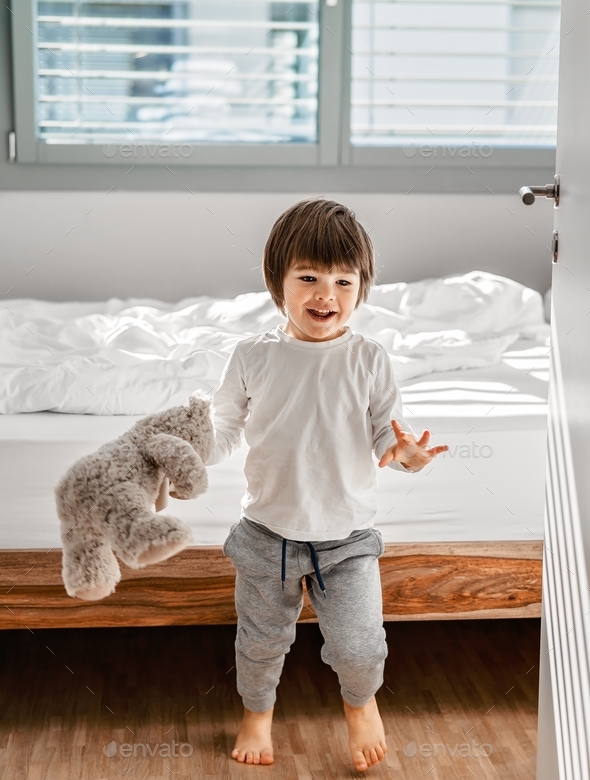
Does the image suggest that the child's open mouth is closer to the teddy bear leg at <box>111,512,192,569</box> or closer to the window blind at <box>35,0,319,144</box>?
the teddy bear leg at <box>111,512,192,569</box>

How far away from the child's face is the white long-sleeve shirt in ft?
0.12

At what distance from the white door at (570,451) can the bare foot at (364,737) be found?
28 centimetres

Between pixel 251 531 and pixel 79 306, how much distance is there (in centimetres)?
125

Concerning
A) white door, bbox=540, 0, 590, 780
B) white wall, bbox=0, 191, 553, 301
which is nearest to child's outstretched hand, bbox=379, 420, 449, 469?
white door, bbox=540, 0, 590, 780

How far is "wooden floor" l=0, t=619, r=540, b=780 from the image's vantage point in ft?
4.47

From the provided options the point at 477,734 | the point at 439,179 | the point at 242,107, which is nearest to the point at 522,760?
the point at 477,734

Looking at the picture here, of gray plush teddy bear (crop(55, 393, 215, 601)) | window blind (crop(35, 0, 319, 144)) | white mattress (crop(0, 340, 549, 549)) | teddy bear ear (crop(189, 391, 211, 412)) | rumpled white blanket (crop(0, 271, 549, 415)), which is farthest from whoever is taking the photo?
window blind (crop(35, 0, 319, 144))

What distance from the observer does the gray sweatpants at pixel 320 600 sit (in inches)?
49.6

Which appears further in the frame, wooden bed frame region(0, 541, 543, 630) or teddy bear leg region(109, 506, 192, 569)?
wooden bed frame region(0, 541, 543, 630)

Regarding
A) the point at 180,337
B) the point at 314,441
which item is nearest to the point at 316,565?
the point at 314,441

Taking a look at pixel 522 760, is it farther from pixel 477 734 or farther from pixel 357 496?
pixel 357 496

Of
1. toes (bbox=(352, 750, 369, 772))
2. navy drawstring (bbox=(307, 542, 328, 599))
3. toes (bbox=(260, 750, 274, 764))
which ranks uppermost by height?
navy drawstring (bbox=(307, 542, 328, 599))

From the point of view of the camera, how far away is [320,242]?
121 centimetres

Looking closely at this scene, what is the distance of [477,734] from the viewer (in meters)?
1.45
